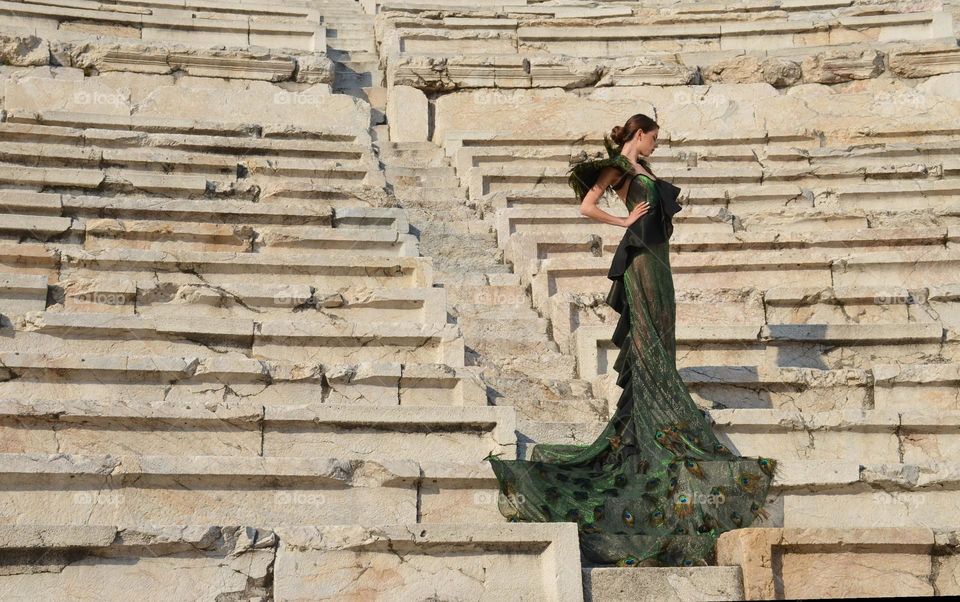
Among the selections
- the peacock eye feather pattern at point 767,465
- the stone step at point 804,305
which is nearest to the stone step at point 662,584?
the peacock eye feather pattern at point 767,465

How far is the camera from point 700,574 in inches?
186

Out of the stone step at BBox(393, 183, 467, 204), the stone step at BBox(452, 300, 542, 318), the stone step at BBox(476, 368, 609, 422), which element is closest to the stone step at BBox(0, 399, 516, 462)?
the stone step at BBox(476, 368, 609, 422)

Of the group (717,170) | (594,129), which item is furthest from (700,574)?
(594,129)

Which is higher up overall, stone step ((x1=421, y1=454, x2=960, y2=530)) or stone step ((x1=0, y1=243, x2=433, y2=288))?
stone step ((x1=0, y1=243, x2=433, y2=288))

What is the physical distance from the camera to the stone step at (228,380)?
6020 mm

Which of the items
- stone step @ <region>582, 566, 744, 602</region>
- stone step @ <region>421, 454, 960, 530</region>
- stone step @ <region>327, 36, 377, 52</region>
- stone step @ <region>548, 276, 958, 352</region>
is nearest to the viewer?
stone step @ <region>582, 566, 744, 602</region>

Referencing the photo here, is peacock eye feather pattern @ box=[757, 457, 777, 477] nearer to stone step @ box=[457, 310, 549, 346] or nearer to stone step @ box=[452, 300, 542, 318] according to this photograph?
stone step @ box=[457, 310, 549, 346]

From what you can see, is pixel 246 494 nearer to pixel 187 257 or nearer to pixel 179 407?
pixel 179 407

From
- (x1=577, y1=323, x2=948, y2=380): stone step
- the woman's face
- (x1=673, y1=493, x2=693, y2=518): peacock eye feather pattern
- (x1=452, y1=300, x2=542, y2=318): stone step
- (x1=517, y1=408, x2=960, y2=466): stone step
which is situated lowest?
(x1=673, y1=493, x2=693, y2=518): peacock eye feather pattern

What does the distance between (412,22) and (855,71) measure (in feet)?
13.0

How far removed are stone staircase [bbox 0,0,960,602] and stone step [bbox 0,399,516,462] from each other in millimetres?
13

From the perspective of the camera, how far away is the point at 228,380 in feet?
20.2

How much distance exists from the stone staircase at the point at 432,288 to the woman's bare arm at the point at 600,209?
0.93m

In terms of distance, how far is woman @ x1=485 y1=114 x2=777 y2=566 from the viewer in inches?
200
